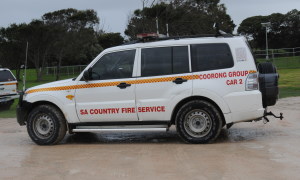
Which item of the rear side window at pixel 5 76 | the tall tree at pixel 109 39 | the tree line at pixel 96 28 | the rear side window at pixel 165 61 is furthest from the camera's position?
the tall tree at pixel 109 39

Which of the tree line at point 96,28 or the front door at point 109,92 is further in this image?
the tree line at point 96,28

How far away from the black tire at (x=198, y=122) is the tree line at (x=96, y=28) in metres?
16.4

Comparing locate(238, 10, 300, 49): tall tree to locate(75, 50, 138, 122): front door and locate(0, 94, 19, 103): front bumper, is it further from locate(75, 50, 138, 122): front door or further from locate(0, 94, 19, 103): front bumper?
locate(75, 50, 138, 122): front door

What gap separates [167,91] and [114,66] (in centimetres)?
118

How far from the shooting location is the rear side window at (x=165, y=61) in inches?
341

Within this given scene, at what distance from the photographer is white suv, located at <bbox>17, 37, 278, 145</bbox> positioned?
839 cm

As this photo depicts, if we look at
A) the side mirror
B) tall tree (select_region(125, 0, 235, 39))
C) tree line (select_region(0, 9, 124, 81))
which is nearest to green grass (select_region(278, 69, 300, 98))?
tall tree (select_region(125, 0, 235, 39))

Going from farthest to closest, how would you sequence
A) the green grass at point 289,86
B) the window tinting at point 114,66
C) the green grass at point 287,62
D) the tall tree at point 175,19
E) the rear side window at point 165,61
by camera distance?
the green grass at point 287,62 → the tall tree at point 175,19 → the green grass at point 289,86 → the window tinting at point 114,66 → the rear side window at point 165,61

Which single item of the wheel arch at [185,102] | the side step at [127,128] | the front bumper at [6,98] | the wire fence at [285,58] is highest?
the wire fence at [285,58]

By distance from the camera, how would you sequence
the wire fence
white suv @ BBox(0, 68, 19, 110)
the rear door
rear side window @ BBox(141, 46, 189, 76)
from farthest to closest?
the wire fence → white suv @ BBox(0, 68, 19, 110) → rear side window @ BBox(141, 46, 189, 76) → the rear door

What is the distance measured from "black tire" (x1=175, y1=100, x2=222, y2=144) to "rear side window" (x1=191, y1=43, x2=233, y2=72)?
25.5 inches

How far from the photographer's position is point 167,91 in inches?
338

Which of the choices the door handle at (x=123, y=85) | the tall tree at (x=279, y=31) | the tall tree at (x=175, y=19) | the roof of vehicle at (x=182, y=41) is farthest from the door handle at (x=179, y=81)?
the tall tree at (x=279, y=31)

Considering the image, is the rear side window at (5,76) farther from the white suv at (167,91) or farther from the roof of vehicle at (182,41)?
the roof of vehicle at (182,41)
